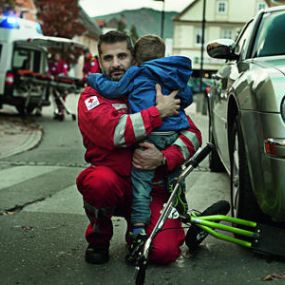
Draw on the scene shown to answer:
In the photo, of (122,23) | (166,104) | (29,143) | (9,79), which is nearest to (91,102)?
(166,104)

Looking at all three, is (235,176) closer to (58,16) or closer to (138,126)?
(138,126)

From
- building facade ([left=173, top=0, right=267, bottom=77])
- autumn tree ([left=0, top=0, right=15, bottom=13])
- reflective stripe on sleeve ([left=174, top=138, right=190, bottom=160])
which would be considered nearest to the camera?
reflective stripe on sleeve ([left=174, top=138, right=190, bottom=160])

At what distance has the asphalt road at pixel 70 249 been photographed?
3520 millimetres

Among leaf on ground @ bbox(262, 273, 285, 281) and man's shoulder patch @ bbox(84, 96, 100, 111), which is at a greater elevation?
man's shoulder patch @ bbox(84, 96, 100, 111)

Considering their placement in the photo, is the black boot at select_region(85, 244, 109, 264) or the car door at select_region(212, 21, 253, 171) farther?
the car door at select_region(212, 21, 253, 171)

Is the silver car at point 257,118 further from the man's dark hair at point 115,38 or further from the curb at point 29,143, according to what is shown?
the curb at point 29,143

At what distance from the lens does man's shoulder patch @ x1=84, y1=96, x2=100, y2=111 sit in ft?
12.1

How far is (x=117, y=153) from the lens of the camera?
12.3 feet

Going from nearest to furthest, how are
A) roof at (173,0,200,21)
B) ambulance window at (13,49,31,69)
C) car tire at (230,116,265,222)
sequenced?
1. car tire at (230,116,265,222)
2. ambulance window at (13,49,31,69)
3. roof at (173,0,200,21)

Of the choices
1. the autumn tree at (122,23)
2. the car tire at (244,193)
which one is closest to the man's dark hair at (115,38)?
the car tire at (244,193)

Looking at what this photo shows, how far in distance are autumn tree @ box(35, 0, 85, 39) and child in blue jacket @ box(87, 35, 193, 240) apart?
163ft

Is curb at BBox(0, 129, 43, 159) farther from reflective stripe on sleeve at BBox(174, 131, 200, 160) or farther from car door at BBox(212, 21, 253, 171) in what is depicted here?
reflective stripe on sleeve at BBox(174, 131, 200, 160)

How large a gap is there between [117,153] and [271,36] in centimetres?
179

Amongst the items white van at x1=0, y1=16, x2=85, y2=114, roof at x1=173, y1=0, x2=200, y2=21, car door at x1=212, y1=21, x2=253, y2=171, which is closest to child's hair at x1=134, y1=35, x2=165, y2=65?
car door at x1=212, y1=21, x2=253, y2=171
